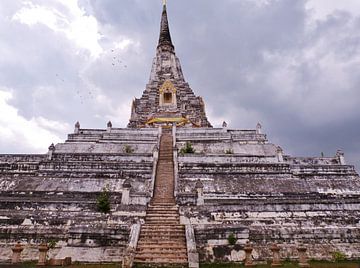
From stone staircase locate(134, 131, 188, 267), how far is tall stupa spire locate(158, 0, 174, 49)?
33069 millimetres

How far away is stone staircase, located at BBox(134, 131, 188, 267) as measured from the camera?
11453mm

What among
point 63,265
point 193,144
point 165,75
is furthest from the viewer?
point 165,75

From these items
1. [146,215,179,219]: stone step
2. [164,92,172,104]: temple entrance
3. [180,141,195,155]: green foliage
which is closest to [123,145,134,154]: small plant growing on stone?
[180,141,195,155]: green foliage

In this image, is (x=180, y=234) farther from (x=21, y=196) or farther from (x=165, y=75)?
(x=165, y=75)

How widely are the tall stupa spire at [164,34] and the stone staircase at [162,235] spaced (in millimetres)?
33069

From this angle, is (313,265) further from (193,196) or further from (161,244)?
(193,196)

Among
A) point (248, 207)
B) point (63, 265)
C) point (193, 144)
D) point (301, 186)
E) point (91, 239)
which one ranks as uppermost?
point (193, 144)

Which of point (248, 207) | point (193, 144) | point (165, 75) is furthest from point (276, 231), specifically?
point (165, 75)

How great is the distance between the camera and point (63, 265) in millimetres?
A: 10906

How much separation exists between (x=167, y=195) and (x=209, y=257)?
5742 mm

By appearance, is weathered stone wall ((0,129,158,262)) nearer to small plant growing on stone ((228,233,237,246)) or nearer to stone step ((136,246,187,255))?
stone step ((136,246,187,255))

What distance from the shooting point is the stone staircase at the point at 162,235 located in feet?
37.6

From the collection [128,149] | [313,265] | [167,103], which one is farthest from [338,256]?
[167,103]

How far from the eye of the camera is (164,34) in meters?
48.8
